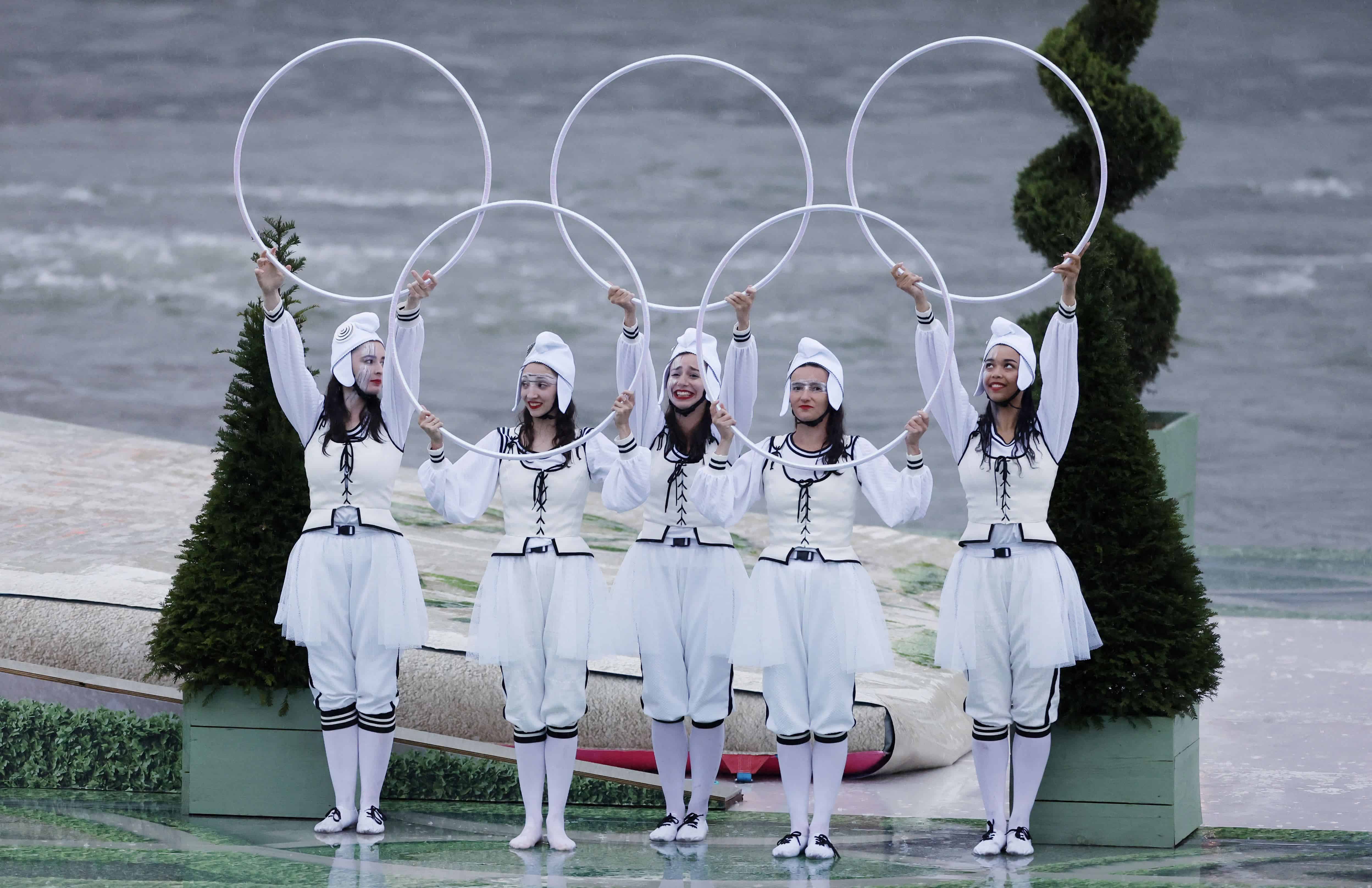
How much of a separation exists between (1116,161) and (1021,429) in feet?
11.4

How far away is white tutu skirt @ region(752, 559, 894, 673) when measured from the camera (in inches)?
199

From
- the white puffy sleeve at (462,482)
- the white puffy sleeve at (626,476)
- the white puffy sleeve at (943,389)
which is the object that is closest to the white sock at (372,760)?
the white puffy sleeve at (462,482)

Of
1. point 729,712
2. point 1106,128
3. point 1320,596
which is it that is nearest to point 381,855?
point 729,712

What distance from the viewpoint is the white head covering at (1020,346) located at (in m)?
5.13

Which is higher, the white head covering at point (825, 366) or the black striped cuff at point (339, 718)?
the white head covering at point (825, 366)

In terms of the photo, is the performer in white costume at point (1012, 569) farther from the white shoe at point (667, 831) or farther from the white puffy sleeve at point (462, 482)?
the white puffy sleeve at point (462, 482)

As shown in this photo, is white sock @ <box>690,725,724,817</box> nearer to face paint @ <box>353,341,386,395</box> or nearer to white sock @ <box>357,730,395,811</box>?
white sock @ <box>357,730,395,811</box>

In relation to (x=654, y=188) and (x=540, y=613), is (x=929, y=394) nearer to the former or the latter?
(x=540, y=613)

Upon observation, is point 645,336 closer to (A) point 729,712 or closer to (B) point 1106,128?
(A) point 729,712

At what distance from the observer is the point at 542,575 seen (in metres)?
5.20

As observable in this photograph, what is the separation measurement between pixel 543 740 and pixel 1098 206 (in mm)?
2528

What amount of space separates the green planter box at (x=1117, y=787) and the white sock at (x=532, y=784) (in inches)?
64.7

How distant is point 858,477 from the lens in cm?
523

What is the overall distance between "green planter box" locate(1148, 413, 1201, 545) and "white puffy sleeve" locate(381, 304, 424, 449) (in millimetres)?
3681
